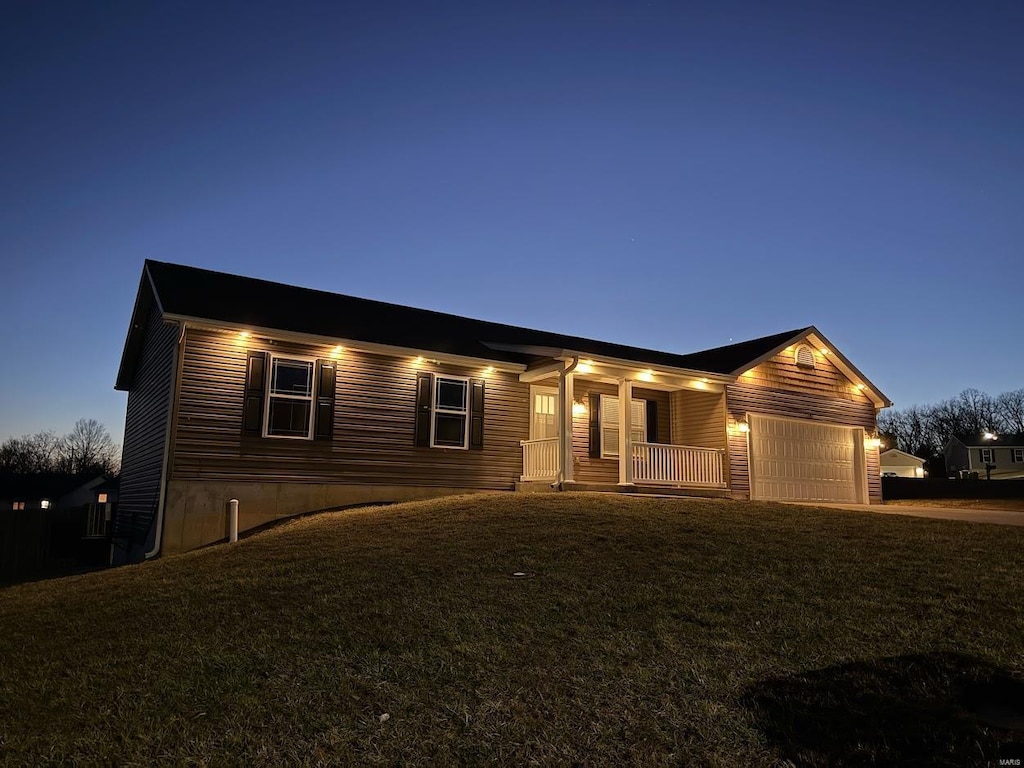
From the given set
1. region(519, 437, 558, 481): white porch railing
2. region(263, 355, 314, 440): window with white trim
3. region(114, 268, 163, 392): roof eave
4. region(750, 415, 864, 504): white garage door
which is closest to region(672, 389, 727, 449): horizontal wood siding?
region(750, 415, 864, 504): white garage door

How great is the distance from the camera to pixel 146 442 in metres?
15.9

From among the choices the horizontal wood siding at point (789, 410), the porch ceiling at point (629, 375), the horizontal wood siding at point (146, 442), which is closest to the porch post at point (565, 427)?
the porch ceiling at point (629, 375)

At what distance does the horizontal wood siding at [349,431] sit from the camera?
13055mm

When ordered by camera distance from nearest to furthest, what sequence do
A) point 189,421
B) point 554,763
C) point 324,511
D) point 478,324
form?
point 554,763, point 189,421, point 324,511, point 478,324

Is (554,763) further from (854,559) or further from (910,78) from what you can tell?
(910,78)

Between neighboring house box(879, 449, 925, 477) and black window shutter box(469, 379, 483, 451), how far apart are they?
57.9 m

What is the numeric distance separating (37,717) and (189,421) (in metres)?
8.64

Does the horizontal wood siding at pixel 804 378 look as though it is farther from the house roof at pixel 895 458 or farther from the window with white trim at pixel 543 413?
the house roof at pixel 895 458

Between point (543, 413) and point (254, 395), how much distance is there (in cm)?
678

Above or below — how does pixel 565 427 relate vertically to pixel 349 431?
above

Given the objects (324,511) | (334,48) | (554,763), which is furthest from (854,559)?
(334,48)

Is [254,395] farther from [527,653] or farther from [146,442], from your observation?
[527,653]

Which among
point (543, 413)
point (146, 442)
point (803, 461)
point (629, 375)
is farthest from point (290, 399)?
point (803, 461)

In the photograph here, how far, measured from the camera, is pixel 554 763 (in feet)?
13.4
